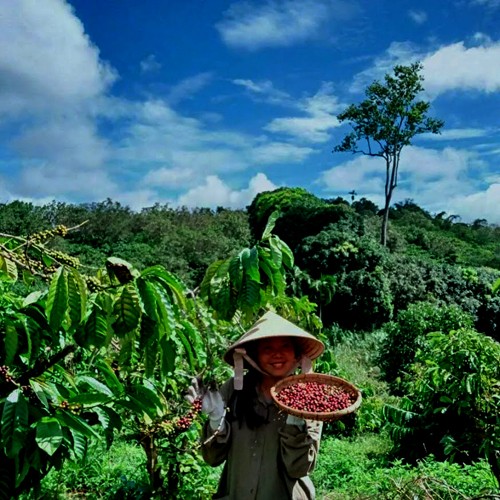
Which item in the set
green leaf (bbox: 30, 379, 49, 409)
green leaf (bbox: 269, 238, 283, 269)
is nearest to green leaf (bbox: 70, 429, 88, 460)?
green leaf (bbox: 30, 379, 49, 409)

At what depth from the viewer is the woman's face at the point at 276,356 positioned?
2.24m

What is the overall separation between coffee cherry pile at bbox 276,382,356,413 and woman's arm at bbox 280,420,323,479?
0.23 ft

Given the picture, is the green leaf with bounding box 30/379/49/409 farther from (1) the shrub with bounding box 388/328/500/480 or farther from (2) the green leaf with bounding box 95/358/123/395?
(1) the shrub with bounding box 388/328/500/480

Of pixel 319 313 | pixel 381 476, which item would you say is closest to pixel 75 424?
pixel 381 476

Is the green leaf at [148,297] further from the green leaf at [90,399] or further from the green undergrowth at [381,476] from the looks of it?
the green undergrowth at [381,476]

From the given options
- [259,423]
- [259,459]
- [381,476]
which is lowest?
[381,476]

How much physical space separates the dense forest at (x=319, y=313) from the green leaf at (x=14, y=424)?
1 centimetres

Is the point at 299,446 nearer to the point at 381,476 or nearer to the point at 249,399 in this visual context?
the point at 249,399

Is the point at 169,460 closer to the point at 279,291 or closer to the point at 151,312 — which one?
the point at 279,291

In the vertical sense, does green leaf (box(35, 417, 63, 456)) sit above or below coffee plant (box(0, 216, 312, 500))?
below

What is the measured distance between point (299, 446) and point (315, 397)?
0.55ft

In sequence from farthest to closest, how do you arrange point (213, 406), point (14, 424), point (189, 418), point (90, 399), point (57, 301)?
point (189, 418) < point (213, 406) < point (90, 399) < point (14, 424) < point (57, 301)

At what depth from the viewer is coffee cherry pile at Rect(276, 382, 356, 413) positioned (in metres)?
2.01

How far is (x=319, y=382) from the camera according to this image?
7.20 feet
